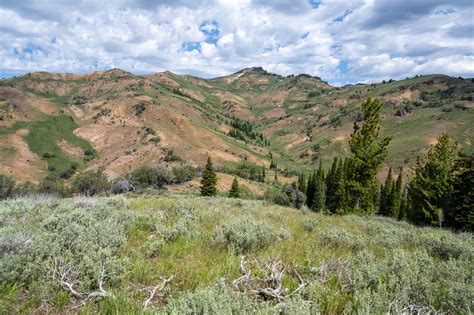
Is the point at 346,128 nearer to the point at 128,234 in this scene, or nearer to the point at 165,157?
the point at 165,157

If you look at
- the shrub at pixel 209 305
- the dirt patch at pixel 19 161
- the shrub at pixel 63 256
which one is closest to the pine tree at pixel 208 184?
the shrub at pixel 63 256

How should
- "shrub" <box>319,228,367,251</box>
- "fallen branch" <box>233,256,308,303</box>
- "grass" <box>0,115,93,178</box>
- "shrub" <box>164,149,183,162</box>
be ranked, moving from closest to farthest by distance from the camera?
"fallen branch" <box>233,256,308,303</box>
"shrub" <box>319,228,367,251</box>
"shrub" <box>164,149,183,162</box>
"grass" <box>0,115,93,178</box>

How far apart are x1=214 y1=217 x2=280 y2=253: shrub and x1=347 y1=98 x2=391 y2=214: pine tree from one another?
67.5ft

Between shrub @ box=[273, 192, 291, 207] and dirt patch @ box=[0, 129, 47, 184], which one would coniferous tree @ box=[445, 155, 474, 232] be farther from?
dirt patch @ box=[0, 129, 47, 184]

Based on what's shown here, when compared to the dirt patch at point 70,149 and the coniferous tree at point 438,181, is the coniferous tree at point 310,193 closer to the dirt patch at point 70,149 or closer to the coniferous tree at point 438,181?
the coniferous tree at point 438,181

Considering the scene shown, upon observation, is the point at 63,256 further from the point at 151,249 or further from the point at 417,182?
the point at 417,182

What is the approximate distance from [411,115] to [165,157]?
163 m

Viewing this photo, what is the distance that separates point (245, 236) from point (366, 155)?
71.0 ft

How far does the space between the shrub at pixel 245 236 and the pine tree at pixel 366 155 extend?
67.5 ft

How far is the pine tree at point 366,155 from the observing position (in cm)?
2414

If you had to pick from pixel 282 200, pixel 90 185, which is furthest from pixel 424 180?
pixel 90 185

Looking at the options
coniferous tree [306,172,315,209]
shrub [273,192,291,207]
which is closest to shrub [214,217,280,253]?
shrub [273,192,291,207]

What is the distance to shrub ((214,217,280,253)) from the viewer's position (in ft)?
18.5

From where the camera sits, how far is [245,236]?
5688 millimetres
